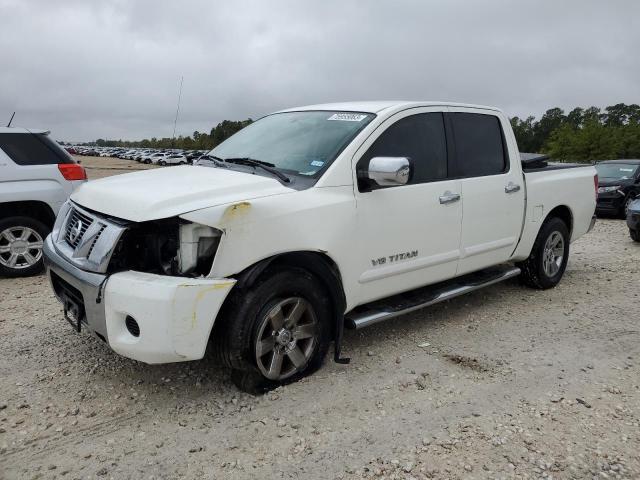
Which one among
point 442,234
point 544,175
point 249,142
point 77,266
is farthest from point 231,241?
point 544,175

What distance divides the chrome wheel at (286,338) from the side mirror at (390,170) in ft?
3.00

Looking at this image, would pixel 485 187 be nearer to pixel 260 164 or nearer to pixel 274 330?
pixel 260 164

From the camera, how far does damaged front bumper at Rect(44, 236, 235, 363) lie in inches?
109

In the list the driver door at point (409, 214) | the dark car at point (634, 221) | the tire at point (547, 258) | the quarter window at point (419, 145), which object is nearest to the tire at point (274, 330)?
the driver door at point (409, 214)

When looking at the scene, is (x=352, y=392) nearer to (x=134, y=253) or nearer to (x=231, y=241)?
(x=231, y=241)

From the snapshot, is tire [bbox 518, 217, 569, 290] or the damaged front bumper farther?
tire [bbox 518, 217, 569, 290]

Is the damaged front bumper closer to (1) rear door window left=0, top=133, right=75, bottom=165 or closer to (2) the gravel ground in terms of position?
(2) the gravel ground

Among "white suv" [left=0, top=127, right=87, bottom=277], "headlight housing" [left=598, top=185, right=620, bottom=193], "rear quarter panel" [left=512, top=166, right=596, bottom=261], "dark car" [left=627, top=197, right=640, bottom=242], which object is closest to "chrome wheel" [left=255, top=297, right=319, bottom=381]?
"rear quarter panel" [left=512, top=166, right=596, bottom=261]

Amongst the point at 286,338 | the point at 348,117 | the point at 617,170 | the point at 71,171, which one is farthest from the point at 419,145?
the point at 617,170

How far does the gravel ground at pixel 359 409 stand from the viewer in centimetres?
265

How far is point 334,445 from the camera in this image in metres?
2.81

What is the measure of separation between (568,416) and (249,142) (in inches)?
116

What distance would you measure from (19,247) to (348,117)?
4324mm

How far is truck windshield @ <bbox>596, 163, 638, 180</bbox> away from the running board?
949 cm
